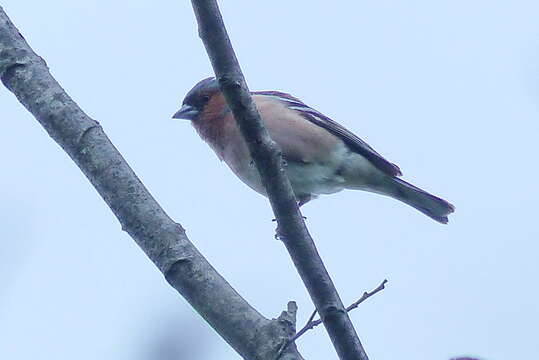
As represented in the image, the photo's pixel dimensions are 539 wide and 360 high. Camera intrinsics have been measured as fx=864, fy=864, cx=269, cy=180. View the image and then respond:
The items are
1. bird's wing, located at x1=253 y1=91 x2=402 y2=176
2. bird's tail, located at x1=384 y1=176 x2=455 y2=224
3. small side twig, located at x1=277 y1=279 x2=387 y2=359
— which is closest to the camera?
small side twig, located at x1=277 y1=279 x2=387 y2=359

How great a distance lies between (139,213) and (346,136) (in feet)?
11.5

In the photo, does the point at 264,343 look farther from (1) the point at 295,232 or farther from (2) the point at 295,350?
(1) the point at 295,232

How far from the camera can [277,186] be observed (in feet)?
10.4

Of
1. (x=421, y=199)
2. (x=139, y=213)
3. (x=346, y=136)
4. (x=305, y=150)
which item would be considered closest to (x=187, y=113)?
(x=305, y=150)

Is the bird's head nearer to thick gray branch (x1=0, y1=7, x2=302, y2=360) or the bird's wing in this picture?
the bird's wing

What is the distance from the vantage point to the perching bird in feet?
20.0

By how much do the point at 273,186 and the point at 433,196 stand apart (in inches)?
146

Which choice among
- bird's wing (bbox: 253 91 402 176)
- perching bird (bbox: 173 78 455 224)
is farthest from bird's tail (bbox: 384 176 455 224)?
bird's wing (bbox: 253 91 402 176)

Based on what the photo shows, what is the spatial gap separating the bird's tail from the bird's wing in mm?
136

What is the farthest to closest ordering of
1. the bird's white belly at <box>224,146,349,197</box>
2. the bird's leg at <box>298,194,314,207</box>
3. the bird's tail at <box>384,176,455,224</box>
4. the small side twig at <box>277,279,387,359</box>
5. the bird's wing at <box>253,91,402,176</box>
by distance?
1. the bird's tail at <box>384,176,455,224</box>
2. the bird's wing at <box>253,91,402,176</box>
3. the bird's leg at <box>298,194,314,207</box>
4. the bird's white belly at <box>224,146,349,197</box>
5. the small side twig at <box>277,279,387,359</box>

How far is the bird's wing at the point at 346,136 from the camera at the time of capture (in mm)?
6434

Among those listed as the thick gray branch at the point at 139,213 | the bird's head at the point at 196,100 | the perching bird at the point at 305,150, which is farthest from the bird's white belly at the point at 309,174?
the thick gray branch at the point at 139,213

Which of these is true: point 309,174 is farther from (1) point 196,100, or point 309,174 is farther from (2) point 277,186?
(2) point 277,186

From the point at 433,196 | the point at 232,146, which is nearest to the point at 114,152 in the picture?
the point at 232,146
